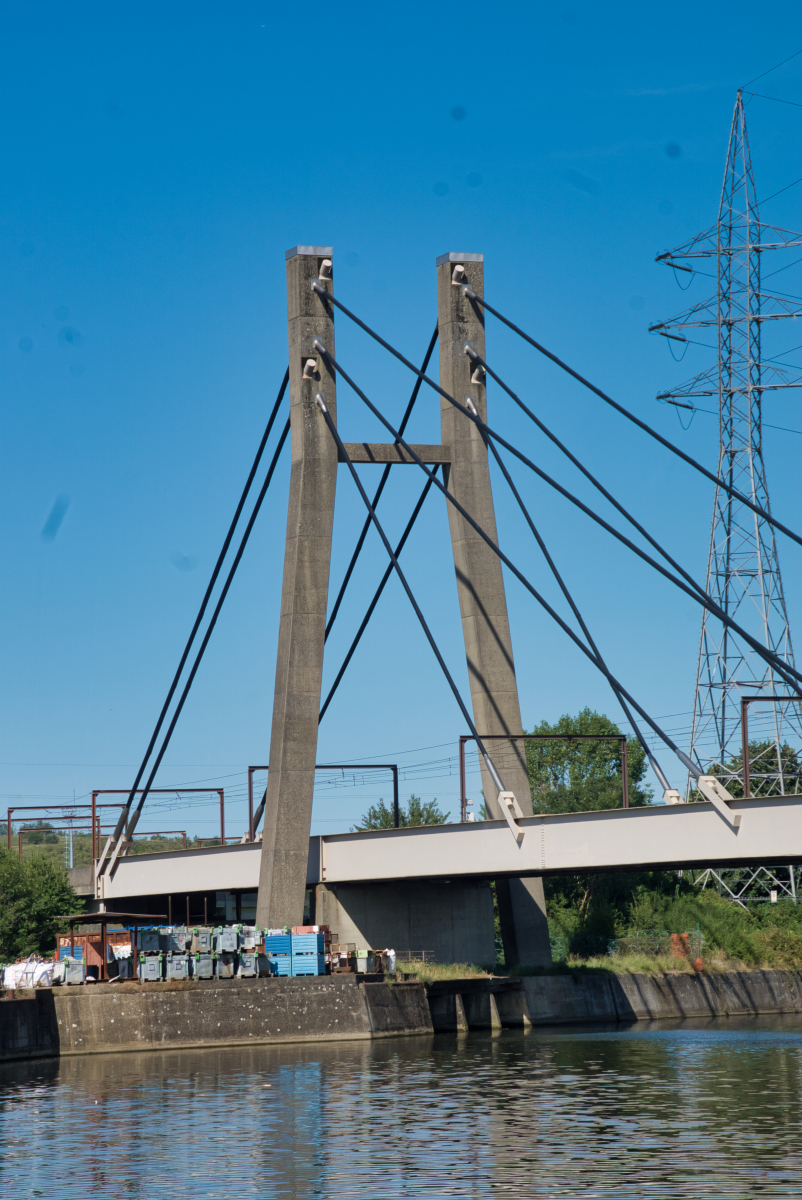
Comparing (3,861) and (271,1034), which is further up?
(3,861)

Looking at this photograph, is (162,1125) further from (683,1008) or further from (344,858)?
(683,1008)

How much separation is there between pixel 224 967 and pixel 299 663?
33.7ft

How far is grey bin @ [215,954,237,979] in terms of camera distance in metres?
47.5

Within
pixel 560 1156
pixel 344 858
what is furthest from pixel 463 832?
pixel 560 1156

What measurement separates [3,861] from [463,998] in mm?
29868

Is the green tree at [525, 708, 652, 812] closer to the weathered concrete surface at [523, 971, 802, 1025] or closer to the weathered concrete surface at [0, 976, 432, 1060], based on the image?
the weathered concrete surface at [523, 971, 802, 1025]

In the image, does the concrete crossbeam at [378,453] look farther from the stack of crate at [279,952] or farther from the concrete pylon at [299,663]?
the stack of crate at [279,952]

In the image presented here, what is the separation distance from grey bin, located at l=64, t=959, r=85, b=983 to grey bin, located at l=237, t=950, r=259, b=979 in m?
4.71

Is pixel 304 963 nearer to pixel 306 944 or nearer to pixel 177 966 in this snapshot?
pixel 306 944

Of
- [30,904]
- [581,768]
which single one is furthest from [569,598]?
[581,768]

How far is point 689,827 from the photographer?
138ft

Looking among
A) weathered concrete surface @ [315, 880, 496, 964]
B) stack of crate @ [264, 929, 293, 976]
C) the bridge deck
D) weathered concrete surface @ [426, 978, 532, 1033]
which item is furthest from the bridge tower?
stack of crate @ [264, 929, 293, 976]

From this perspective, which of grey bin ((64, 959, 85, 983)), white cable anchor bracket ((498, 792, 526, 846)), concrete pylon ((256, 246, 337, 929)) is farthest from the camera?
concrete pylon ((256, 246, 337, 929))

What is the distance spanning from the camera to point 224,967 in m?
47.6
